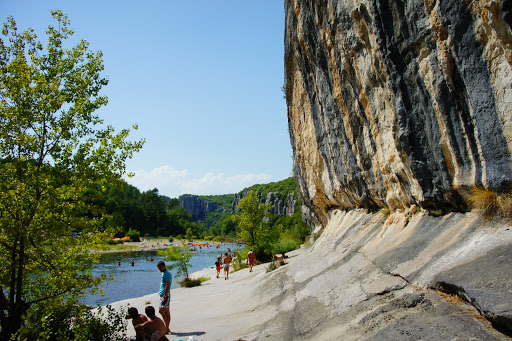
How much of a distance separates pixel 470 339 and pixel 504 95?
2.93 metres

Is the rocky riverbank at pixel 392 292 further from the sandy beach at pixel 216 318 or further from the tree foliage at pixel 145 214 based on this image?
the tree foliage at pixel 145 214

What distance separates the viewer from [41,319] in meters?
6.08

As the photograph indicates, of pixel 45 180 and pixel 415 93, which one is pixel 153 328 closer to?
pixel 45 180

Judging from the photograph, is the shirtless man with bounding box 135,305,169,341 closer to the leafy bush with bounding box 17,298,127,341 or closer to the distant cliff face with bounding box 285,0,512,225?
the leafy bush with bounding box 17,298,127,341

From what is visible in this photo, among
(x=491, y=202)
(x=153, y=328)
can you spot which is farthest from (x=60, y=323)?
(x=491, y=202)

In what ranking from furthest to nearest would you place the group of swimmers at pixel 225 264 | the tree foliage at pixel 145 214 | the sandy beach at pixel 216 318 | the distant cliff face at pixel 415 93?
the tree foliage at pixel 145 214 < the group of swimmers at pixel 225 264 < the sandy beach at pixel 216 318 < the distant cliff face at pixel 415 93

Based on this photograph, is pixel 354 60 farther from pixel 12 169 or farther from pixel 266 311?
pixel 12 169

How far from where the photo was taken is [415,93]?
19.9 ft

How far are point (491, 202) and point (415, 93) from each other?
7.46ft

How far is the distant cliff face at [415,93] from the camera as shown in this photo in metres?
4.45

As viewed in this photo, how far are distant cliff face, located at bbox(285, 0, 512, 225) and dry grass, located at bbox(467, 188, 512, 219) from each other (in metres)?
0.16

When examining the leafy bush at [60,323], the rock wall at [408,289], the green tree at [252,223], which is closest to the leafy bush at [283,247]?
the green tree at [252,223]

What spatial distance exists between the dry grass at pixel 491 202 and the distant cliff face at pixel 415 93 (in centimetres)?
16

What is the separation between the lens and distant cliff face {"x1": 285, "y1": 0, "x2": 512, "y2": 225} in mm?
4445
